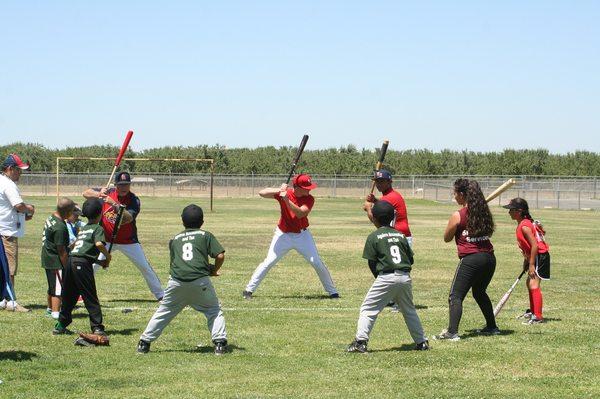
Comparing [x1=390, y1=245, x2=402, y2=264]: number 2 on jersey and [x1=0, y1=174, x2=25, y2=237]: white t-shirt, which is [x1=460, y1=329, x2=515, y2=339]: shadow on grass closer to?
[x1=390, y1=245, x2=402, y2=264]: number 2 on jersey

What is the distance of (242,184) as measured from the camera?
77.7 metres

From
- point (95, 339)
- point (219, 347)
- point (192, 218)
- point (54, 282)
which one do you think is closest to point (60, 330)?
point (95, 339)

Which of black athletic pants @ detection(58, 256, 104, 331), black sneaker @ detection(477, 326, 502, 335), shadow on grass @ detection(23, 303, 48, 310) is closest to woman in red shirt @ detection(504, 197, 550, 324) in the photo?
black sneaker @ detection(477, 326, 502, 335)

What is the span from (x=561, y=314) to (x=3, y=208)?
28.1ft

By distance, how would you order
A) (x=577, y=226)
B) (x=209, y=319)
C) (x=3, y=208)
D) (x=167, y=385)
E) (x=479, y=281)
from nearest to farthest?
(x=167, y=385) → (x=209, y=319) → (x=479, y=281) → (x=3, y=208) → (x=577, y=226)

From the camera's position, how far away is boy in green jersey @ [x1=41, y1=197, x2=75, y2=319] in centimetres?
1223

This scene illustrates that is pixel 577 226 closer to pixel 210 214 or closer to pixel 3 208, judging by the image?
pixel 210 214

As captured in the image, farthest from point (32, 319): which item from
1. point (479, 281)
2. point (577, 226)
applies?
point (577, 226)

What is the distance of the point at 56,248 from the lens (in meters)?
12.5

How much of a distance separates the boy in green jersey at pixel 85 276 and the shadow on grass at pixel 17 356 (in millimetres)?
1041

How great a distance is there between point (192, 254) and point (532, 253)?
4.98 m

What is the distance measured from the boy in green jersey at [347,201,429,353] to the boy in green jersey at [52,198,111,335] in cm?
319

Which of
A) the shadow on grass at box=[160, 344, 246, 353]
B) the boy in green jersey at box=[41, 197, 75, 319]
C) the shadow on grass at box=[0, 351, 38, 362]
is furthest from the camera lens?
the boy in green jersey at box=[41, 197, 75, 319]

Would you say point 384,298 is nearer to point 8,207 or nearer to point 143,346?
point 143,346
